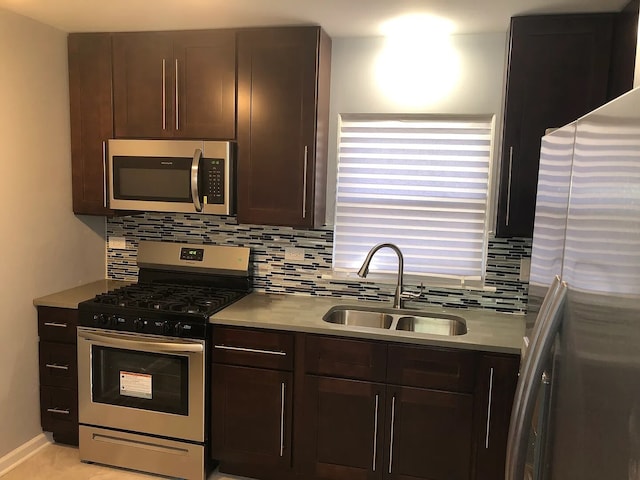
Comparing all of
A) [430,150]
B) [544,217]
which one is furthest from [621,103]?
[430,150]

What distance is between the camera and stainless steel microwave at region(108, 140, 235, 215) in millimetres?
2814

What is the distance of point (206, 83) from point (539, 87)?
5.45ft

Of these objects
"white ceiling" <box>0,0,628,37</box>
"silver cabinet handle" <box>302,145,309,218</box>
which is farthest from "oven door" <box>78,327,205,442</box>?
"white ceiling" <box>0,0,628,37</box>

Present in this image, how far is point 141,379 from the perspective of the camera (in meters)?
2.73

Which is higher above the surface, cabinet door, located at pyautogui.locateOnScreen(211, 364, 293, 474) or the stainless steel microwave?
the stainless steel microwave

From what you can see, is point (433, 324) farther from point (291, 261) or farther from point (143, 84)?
point (143, 84)

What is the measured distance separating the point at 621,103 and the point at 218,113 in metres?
2.34

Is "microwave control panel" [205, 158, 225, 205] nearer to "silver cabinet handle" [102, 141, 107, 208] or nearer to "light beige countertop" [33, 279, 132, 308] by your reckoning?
"silver cabinet handle" [102, 141, 107, 208]

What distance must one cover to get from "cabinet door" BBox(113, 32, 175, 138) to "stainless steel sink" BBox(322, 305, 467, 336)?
54.3 inches

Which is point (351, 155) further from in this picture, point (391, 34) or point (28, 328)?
point (28, 328)

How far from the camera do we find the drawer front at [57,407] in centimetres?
292

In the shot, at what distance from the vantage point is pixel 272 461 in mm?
2676

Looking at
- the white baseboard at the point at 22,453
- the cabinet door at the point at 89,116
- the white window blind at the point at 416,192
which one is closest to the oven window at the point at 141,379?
the white baseboard at the point at 22,453

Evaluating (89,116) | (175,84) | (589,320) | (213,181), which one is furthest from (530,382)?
(89,116)
